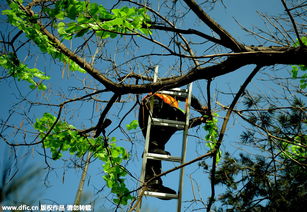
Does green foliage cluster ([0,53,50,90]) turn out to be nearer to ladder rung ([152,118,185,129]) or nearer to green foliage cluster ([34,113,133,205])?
green foliage cluster ([34,113,133,205])

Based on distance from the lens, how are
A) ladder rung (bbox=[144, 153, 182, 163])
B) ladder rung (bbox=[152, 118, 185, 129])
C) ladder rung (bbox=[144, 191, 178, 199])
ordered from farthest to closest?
ladder rung (bbox=[152, 118, 185, 129]) → ladder rung (bbox=[144, 153, 182, 163]) → ladder rung (bbox=[144, 191, 178, 199])

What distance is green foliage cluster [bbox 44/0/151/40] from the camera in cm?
215

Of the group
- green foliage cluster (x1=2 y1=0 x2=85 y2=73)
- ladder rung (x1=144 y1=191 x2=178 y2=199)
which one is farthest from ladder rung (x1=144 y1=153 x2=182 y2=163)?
green foliage cluster (x1=2 y1=0 x2=85 y2=73)

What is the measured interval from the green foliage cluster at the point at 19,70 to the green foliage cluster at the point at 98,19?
5.05 feet

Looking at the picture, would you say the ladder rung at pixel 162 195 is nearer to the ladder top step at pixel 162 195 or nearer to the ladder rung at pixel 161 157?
the ladder top step at pixel 162 195

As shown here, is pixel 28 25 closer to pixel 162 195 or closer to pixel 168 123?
pixel 168 123

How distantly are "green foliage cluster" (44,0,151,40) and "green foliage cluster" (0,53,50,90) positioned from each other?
1540 mm

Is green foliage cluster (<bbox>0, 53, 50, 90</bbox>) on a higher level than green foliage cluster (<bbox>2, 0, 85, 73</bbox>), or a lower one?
lower

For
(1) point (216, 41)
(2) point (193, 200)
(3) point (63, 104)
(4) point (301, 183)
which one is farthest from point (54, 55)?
(4) point (301, 183)

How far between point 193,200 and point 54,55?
8.49 ft

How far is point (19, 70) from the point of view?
12.3 feet

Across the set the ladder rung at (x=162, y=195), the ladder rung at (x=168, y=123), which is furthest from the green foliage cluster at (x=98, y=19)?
the ladder rung at (x=162, y=195)

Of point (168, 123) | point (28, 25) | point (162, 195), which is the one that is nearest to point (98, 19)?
point (28, 25)

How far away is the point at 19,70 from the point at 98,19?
212 centimetres
